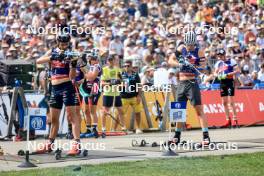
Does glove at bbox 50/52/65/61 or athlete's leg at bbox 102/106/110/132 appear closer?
glove at bbox 50/52/65/61

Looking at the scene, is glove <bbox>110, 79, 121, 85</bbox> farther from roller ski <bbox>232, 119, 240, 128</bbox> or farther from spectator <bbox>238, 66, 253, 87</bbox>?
spectator <bbox>238, 66, 253, 87</bbox>

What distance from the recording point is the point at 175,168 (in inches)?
492

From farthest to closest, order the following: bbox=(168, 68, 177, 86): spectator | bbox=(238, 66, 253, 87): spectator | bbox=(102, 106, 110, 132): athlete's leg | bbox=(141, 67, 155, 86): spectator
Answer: bbox=(238, 66, 253, 87): spectator
bbox=(168, 68, 177, 86): spectator
bbox=(141, 67, 155, 86): spectator
bbox=(102, 106, 110, 132): athlete's leg

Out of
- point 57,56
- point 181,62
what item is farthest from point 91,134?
point 57,56

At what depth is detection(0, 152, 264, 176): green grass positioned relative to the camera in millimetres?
11891

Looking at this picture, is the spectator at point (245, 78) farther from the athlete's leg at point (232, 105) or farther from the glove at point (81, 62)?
the glove at point (81, 62)

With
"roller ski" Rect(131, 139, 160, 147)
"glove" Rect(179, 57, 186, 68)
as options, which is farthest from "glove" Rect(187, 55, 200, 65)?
"roller ski" Rect(131, 139, 160, 147)

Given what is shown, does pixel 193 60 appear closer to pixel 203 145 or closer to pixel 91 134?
pixel 203 145

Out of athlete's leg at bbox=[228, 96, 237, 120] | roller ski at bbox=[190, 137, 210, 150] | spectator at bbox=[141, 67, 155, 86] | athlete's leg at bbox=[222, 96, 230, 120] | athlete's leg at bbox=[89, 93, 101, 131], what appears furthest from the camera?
spectator at bbox=[141, 67, 155, 86]

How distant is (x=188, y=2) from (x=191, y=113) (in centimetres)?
1051

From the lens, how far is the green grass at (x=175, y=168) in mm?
11891

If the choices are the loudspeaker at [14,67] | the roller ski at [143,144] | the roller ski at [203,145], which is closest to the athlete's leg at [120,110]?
the loudspeaker at [14,67]

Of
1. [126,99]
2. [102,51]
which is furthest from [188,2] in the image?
[126,99]

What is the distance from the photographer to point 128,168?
12.5 metres
